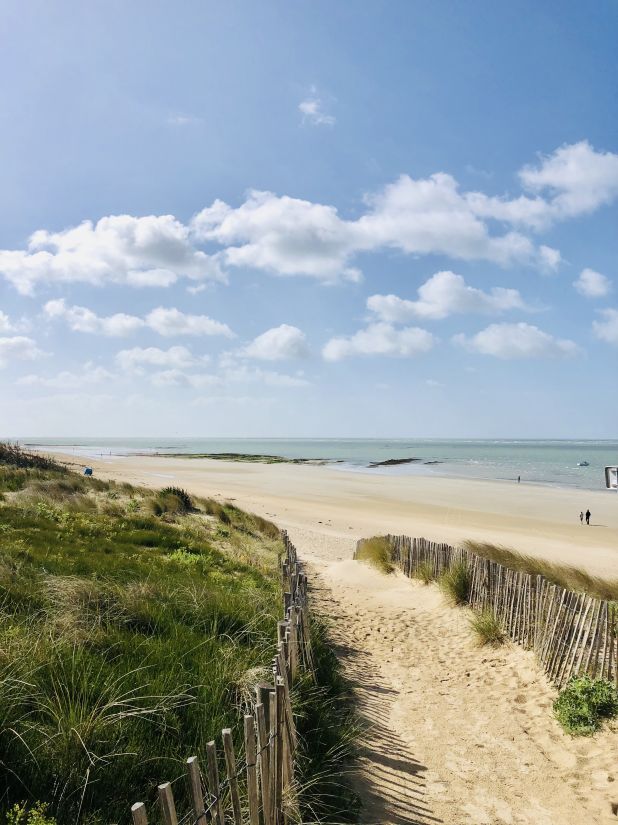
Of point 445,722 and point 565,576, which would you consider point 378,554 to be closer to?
point 565,576

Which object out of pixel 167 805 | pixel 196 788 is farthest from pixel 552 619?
pixel 167 805

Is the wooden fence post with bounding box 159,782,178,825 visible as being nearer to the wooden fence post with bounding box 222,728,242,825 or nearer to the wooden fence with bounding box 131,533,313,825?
the wooden fence with bounding box 131,533,313,825

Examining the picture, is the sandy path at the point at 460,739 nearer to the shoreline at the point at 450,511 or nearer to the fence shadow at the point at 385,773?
the fence shadow at the point at 385,773

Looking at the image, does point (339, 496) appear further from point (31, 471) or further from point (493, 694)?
point (493, 694)

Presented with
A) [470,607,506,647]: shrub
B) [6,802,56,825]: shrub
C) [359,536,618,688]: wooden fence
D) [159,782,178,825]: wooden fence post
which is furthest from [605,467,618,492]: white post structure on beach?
[6,802,56,825]: shrub

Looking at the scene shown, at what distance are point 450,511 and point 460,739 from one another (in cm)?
2419

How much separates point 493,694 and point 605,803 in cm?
212

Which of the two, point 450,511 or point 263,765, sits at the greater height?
point 263,765

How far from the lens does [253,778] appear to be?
2.74m

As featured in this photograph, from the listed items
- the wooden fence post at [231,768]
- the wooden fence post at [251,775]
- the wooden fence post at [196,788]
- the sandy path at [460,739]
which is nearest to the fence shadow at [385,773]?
the sandy path at [460,739]

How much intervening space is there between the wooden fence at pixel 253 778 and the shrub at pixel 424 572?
7.42 metres

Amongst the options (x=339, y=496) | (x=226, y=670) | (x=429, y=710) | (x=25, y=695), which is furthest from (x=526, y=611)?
(x=339, y=496)

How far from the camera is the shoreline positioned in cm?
1998

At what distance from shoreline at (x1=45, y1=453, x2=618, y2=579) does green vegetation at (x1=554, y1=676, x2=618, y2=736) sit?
948 cm
